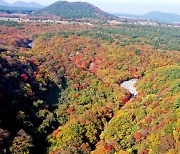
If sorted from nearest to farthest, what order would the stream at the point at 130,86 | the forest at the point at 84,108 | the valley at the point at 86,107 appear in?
the forest at the point at 84,108, the valley at the point at 86,107, the stream at the point at 130,86

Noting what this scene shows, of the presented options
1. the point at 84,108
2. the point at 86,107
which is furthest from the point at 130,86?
the point at 84,108

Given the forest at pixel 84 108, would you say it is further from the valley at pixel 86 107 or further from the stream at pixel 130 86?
the stream at pixel 130 86

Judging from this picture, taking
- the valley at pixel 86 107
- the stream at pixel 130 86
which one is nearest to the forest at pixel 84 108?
the valley at pixel 86 107

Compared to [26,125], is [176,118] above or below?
above

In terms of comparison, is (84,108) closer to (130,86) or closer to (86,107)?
(86,107)

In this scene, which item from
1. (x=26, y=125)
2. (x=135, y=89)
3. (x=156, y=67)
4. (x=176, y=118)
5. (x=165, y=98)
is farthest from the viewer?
(x=156, y=67)

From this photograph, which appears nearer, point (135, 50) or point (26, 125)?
point (26, 125)

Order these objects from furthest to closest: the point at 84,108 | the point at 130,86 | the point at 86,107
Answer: the point at 130,86 → the point at 86,107 → the point at 84,108

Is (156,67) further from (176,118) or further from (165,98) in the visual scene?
(176,118)

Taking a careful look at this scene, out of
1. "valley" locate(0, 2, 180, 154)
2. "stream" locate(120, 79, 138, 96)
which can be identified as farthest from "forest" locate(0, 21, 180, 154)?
"stream" locate(120, 79, 138, 96)

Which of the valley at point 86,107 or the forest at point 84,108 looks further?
the valley at point 86,107

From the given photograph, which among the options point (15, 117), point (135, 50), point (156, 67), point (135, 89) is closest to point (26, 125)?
point (15, 117)
